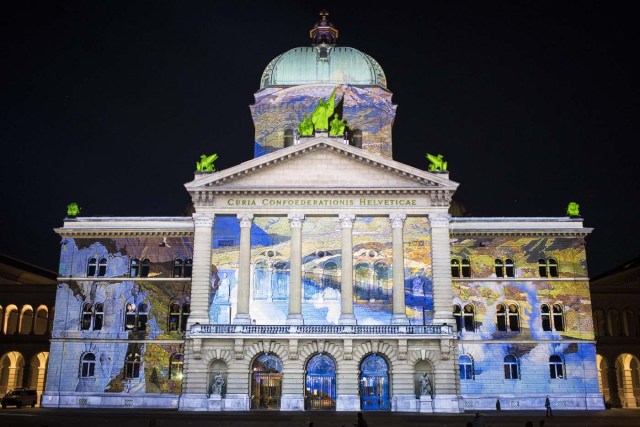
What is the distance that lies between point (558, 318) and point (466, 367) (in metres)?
8.35

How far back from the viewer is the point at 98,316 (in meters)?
56.1

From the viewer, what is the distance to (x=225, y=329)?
1906 inches

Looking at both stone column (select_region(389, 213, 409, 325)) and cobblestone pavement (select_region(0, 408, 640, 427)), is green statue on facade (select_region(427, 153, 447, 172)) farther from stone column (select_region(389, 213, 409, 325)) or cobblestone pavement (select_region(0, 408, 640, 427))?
cobblestone pavement (select_region(0, 408, 640, 427))

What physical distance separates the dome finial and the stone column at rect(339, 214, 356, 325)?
2381 cm

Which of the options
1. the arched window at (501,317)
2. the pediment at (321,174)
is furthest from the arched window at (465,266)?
the pediment at (321,174)

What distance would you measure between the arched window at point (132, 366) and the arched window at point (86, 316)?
4.35 m

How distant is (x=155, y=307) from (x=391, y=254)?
19333 millimetres

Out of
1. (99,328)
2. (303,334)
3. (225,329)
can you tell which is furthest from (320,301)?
(99,328)

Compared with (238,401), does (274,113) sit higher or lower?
higher

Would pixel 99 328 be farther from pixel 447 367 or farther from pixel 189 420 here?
pixel 447 367

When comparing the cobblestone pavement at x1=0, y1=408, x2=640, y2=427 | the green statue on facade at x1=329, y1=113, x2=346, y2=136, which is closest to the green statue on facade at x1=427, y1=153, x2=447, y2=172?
the green statue on facade at x1=329, y1=113, x2=346, y2=136

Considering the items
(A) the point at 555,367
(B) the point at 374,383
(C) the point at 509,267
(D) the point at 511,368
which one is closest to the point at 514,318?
(D) the point at 511,368

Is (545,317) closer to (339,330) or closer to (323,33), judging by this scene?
(339,330)

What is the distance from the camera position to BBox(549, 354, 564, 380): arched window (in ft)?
176
